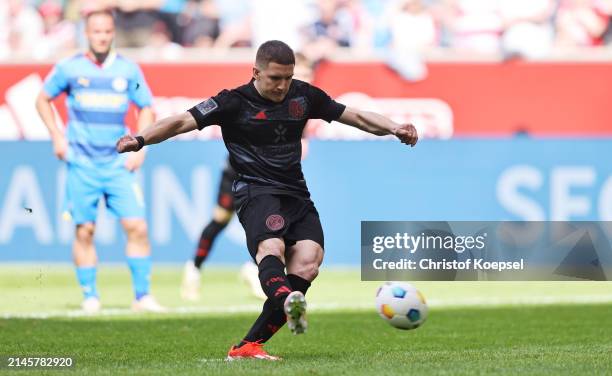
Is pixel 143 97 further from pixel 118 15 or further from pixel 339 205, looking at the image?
pixel 118 15

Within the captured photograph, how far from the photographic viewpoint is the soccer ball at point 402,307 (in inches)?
320

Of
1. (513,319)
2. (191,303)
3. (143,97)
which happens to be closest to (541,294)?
(513,319)

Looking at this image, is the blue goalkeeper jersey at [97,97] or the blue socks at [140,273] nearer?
the blue goalkeeper jersey at [97,97]

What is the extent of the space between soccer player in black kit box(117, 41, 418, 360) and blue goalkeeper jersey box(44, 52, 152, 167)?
169 inches

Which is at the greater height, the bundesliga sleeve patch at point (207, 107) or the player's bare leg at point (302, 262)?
the bundesliga sleeve patch at point (207, 107)

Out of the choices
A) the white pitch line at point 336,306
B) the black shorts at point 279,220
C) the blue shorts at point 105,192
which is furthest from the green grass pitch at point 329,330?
the blue shorts at point 105,192

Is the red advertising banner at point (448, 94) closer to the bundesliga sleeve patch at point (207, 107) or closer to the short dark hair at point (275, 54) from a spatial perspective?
the bundesliga sleeve patch at point (207, 107)

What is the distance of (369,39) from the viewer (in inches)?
821

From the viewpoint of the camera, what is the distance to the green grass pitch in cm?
807

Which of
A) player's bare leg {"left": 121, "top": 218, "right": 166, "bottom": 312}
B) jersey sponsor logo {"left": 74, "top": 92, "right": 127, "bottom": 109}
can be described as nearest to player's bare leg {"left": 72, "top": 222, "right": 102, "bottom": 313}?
player's bare leg {"left": 121, "top": 218, "right": 166, "bottom": 312}

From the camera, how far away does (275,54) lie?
8047 mm

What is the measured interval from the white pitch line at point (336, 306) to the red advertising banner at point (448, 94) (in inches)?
249

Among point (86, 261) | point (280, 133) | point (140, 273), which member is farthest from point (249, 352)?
point (86, 261)

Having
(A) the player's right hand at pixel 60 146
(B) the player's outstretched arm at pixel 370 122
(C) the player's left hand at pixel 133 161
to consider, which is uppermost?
(B) the player's outstretched arm at pixel 370 122
